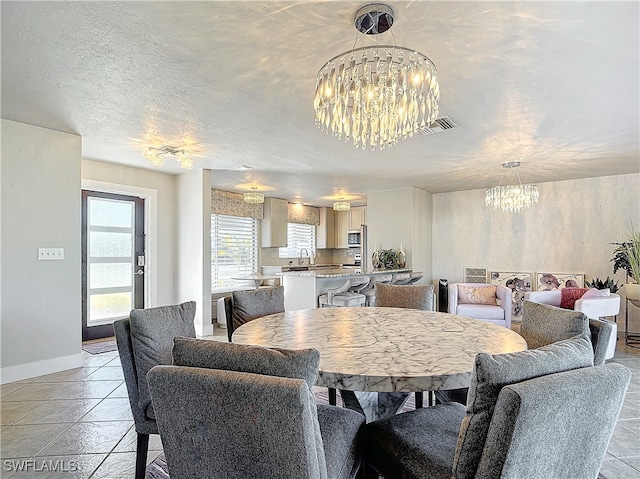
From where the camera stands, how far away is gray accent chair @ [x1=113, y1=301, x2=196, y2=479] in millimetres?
1647

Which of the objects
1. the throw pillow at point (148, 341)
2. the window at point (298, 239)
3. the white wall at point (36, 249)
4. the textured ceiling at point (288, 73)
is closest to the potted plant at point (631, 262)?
the textured ceiling at point (288, 73)

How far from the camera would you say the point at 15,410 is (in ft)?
8.81

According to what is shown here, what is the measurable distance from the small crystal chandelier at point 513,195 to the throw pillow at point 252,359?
4.52 m

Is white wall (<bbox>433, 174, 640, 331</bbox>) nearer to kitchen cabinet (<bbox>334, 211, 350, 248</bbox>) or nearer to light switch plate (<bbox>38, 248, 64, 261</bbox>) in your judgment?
kitchen cabinet (<bbox>334, 211, 350, 248</bbox>)

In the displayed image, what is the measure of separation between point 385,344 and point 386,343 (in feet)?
0.07

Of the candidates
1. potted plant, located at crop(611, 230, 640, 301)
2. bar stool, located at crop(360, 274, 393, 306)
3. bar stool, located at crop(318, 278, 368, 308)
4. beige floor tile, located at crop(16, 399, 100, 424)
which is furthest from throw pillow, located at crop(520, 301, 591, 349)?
potted plant, located at crop(611, 230, 640, 301)

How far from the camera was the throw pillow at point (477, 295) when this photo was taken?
16.8 feet

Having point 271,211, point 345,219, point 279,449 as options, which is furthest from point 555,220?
point 279,449

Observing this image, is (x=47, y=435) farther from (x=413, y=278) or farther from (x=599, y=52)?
(x=413, y=278)

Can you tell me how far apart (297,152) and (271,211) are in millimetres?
3379

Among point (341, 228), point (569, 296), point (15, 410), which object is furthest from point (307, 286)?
point (341, 228)

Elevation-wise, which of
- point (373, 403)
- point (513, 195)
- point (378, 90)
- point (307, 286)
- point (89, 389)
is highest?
point (378, 90)

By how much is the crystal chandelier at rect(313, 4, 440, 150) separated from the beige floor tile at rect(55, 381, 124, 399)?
291 cm

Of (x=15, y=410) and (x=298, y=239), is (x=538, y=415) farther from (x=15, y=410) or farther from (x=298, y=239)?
(x=298, y=239)
